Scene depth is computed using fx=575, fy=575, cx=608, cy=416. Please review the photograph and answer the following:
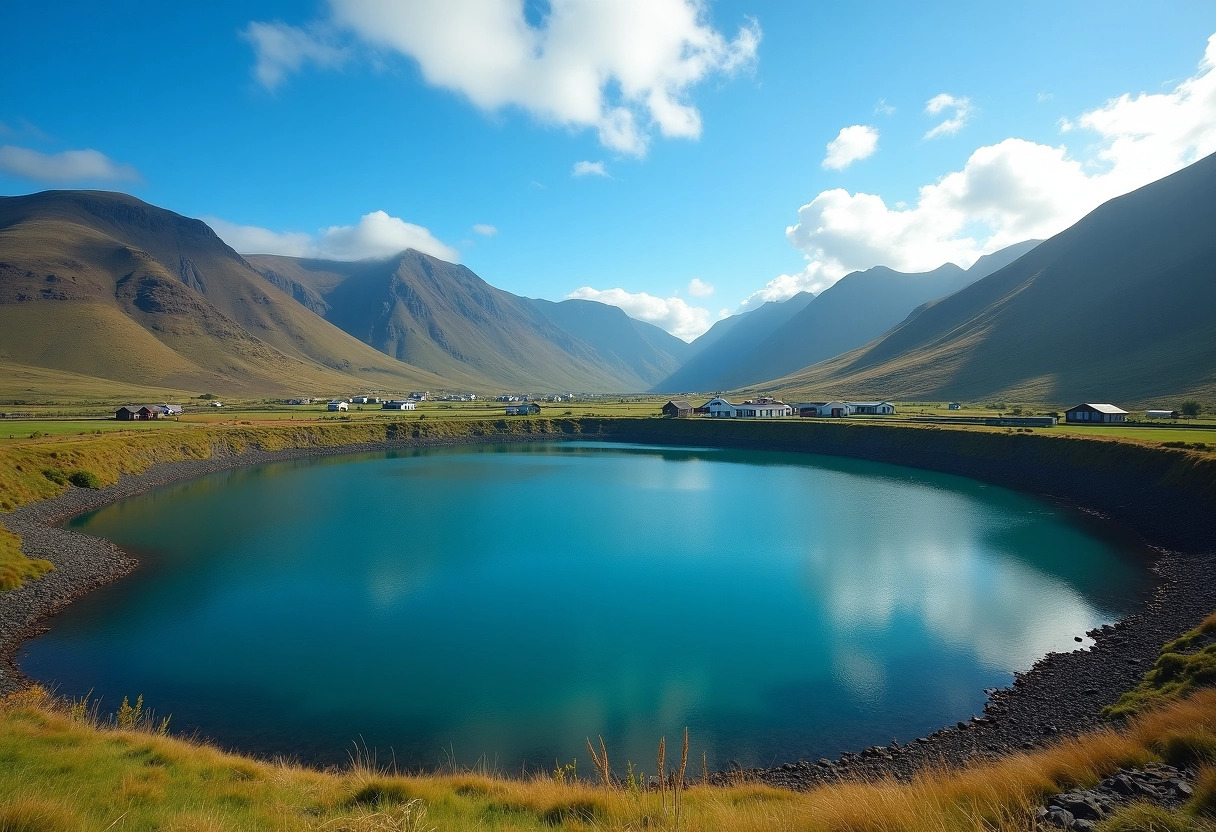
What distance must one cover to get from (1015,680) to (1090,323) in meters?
154

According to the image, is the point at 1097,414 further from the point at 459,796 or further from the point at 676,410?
the point at 459,796

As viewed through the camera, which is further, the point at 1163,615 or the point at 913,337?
the point at 913,337

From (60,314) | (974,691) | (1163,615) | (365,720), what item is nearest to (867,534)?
(1163,615)

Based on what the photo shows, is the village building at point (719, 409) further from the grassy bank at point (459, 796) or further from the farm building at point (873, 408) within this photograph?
the grassy bank at point (459, 796)

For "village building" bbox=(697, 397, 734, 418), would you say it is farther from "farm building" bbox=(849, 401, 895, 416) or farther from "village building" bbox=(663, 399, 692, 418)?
"farm building" bbox=(849, 401, 895, 416)

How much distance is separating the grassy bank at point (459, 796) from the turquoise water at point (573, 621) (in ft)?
16.3

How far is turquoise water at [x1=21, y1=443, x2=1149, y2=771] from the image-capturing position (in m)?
14.5

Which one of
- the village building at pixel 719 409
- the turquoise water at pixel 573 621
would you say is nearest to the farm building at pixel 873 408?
the village building at pixel 719 409

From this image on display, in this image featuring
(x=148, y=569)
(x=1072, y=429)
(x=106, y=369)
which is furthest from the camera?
(x=106, y=369)

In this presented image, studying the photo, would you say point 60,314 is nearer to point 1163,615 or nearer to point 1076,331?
point 1163,615

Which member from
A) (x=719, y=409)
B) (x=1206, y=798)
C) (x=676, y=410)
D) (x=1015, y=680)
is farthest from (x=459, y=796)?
(x=719, y=409)

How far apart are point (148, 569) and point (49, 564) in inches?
134

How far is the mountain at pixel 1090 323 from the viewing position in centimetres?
10512

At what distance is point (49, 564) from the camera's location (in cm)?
2398
